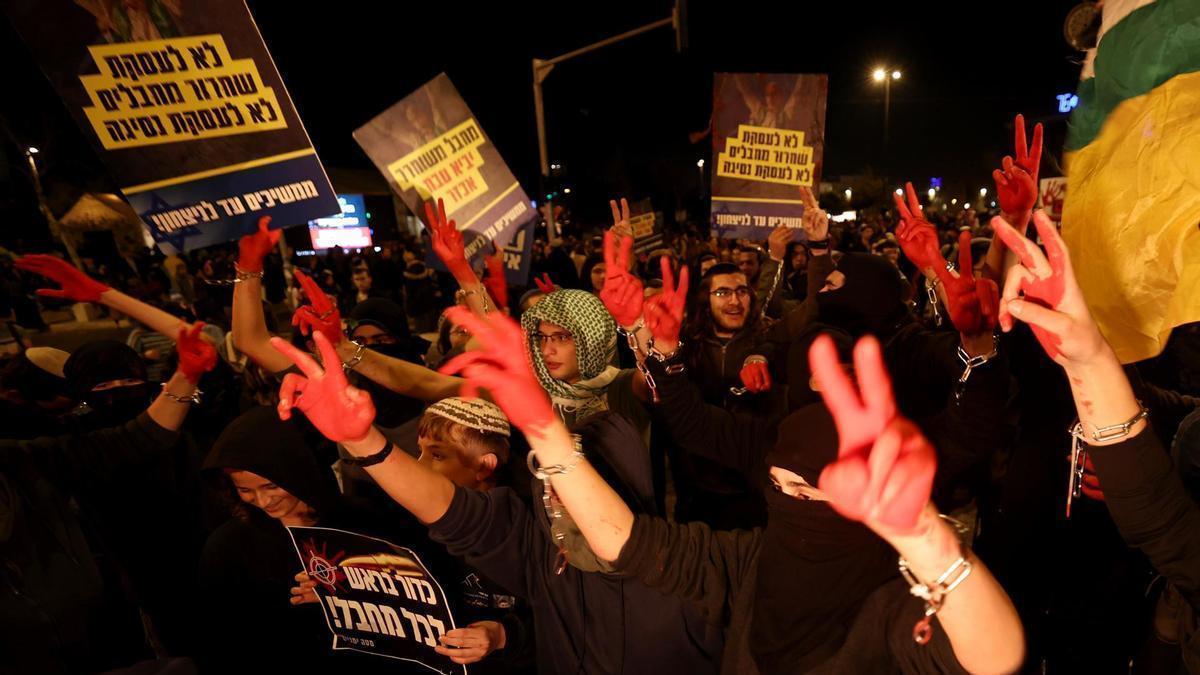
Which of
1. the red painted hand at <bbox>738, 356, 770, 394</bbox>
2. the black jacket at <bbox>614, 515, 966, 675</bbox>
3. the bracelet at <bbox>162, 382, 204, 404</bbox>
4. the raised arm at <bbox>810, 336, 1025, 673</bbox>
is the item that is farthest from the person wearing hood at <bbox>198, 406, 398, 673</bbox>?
the red painted hand at <bbox>738, 356, 770, 394</bbox>

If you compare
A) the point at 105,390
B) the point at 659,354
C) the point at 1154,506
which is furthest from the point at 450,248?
the point at 1154,506

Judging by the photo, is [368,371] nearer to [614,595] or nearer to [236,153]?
[236,153]

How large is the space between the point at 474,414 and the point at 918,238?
1999mm

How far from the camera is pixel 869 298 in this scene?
129 inches

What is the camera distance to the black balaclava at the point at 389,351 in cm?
315

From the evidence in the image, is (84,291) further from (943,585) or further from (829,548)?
(943,585)

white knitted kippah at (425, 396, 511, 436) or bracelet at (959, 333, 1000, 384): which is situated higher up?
bracelet at (959, 333, 1000, 384)

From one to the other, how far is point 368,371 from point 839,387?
261 cm

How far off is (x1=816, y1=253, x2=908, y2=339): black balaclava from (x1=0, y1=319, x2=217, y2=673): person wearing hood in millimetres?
3192

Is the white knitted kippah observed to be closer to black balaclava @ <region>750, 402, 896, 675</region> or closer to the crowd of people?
the crowd of people

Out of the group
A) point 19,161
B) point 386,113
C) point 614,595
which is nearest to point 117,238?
point 19,161

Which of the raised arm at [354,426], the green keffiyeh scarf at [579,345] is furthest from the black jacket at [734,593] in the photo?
the green keffiyeh scarf at [579,345]

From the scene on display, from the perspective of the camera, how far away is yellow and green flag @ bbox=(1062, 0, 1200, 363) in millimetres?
1334

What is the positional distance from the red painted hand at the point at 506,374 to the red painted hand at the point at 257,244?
1.93m
